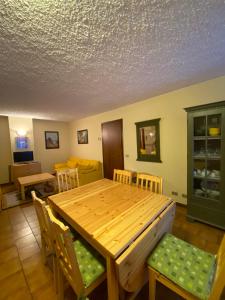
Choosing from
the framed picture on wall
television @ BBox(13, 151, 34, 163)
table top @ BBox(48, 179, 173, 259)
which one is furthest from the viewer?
television @ BBox(13, 151, 34, 163)

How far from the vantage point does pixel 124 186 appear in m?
2.06

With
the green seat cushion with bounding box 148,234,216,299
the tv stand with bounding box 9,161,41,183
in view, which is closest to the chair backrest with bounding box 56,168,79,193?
the green seat cushion with bounding box 148,234,216,299

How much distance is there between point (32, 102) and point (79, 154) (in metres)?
3.18

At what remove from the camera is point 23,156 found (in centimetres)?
503

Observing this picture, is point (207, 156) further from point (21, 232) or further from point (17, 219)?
point (17, 219)

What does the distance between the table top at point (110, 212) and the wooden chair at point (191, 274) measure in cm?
30

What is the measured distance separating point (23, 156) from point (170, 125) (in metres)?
4.98

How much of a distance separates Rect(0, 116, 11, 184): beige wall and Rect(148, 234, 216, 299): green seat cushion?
5.69 metres

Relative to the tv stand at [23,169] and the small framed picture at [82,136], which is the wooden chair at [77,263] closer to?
the tv stand at [23,169]

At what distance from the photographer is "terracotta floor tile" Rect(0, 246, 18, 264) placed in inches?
69.8

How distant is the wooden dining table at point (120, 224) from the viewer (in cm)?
95

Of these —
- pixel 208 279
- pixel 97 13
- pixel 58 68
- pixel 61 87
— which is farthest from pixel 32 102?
pixel 208 279

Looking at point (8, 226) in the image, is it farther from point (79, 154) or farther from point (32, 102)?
point (79, 154)

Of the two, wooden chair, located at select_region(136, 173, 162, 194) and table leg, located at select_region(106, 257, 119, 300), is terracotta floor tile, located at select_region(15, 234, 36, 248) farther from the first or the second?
wooden chair, located at select_region(136, 173, 162, 194)
